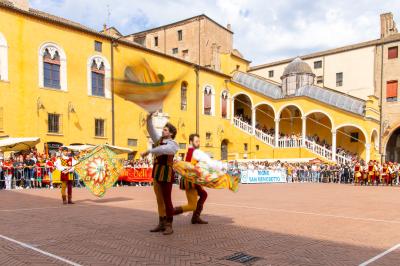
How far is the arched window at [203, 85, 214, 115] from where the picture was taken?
37844 mm

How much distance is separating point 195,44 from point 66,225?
3846cm

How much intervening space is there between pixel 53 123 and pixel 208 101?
56.7 feet

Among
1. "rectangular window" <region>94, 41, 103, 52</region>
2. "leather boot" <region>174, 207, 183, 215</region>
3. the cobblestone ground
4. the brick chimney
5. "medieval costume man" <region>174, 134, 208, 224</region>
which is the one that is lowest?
the cobblestone ground

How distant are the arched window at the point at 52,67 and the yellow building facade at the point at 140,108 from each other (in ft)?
0.23

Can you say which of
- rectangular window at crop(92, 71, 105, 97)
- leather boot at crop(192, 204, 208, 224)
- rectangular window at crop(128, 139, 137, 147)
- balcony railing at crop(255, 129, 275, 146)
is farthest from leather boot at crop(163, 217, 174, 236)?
balcony railing at crop(255, 129, 275, 146)

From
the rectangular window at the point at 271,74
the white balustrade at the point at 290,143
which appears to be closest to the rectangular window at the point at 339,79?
the rectangular window at the point at 271,74

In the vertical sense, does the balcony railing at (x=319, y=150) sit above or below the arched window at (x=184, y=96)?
below

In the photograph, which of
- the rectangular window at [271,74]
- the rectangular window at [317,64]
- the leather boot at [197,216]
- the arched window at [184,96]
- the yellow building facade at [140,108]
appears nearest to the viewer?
the leather boot at [197,216]

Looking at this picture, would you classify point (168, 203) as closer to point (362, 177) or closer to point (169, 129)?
point (169, 129)

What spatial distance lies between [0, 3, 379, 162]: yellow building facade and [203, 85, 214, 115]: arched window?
11 centimetres

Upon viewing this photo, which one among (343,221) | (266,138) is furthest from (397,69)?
(343,221)

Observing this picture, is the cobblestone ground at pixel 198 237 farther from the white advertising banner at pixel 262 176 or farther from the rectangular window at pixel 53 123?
the white advertising banner at pixel 262 176

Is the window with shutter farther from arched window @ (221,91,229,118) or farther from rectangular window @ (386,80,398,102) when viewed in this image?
rectangular window @ (386,80,398,102)

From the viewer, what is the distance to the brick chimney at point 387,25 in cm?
3894
